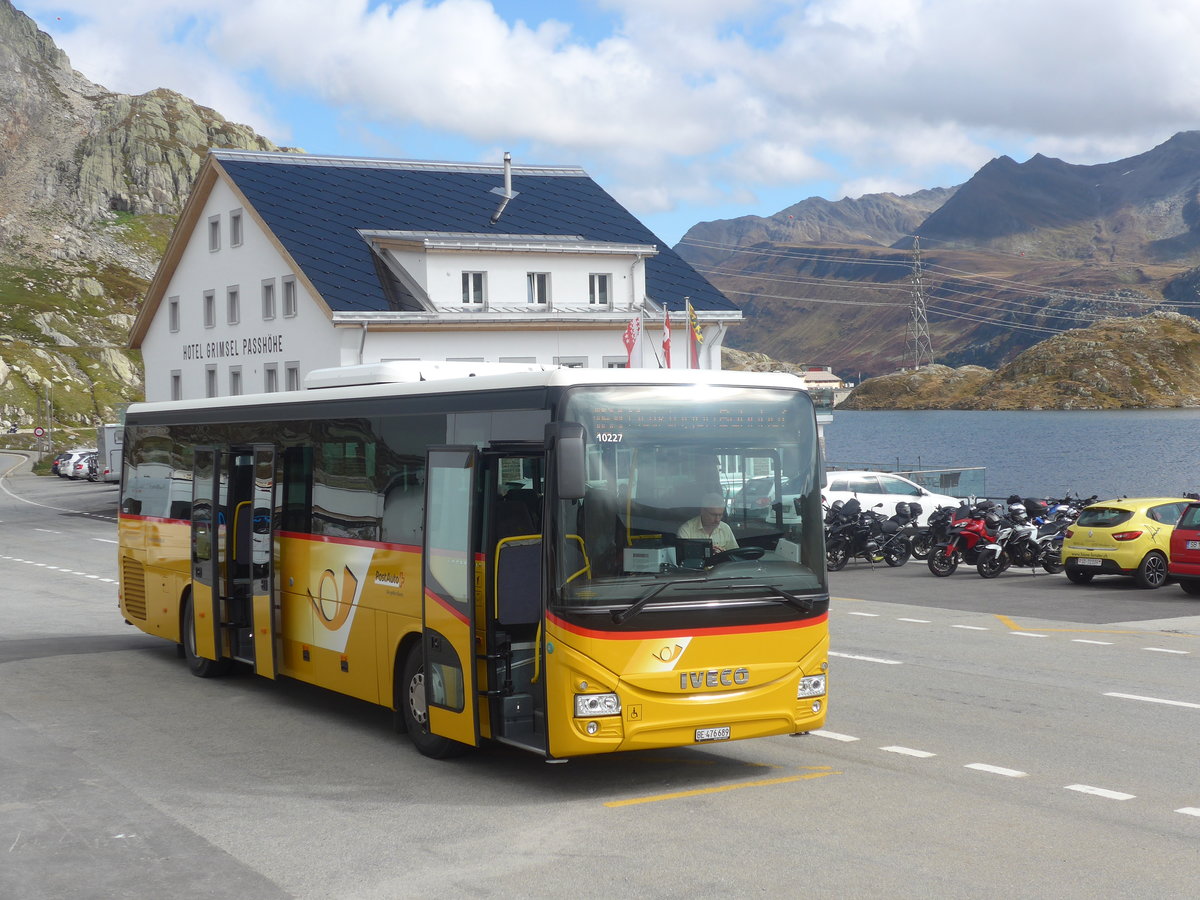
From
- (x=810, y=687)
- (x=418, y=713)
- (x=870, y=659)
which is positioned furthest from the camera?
(x=870, y=659)

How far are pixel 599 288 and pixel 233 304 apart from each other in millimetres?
13795

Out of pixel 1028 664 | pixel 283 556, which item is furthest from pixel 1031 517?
pixel 283 556

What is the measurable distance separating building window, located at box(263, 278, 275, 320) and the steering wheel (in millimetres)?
42569

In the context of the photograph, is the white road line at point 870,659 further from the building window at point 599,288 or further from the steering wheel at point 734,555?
the building window at point 599,288

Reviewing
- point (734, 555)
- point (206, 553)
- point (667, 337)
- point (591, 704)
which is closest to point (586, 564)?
point (591, 704)

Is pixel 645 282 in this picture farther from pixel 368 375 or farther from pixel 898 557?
pixel 368 375

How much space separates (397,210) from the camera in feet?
171

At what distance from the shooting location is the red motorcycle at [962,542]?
2628cm

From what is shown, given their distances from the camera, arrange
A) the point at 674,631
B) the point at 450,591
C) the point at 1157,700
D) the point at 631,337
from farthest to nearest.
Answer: the point at 631,337, the point at 1157,700, the point at 450,591, the point at 674,631

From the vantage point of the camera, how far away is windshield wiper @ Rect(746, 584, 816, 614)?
9391 mm

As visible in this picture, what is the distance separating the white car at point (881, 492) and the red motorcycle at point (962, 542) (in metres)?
5.45

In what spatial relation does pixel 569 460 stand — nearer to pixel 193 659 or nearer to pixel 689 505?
pixel 689 505

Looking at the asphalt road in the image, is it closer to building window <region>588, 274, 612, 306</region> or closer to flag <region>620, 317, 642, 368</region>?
flag <region>620, 317, 642, 368</region>

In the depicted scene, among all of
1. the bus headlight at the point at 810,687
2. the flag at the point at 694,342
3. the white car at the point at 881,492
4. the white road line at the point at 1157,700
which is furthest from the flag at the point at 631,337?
the bus headlight at the point at 810,687
